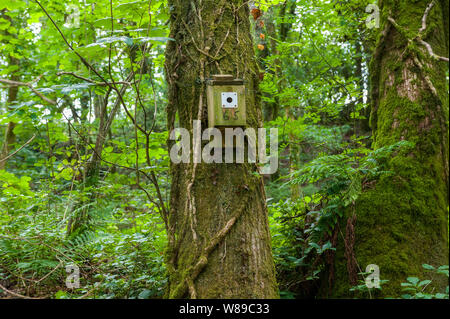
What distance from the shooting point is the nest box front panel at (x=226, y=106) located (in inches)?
97.2

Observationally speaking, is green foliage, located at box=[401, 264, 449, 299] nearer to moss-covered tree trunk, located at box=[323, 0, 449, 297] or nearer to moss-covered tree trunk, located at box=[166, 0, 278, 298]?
moss-covered tree trunk, located at box=[323, 0, 449, 297]

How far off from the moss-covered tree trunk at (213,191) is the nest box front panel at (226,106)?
0.16m

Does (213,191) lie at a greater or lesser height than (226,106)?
lesser

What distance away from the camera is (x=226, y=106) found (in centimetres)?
248

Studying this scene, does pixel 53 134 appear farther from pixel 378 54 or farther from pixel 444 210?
pixel 444 210

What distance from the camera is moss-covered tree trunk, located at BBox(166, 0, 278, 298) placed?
231cm

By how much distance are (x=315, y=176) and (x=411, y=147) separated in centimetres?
89

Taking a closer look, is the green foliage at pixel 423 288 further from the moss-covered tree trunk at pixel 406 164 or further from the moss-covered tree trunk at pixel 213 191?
the moss-covered tree trunk at pixel 213 191

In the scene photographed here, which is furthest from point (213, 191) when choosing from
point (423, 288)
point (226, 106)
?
point (423, 288)

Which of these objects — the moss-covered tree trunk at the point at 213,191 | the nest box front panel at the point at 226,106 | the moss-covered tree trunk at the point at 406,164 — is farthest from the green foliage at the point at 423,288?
the nest box front panel at the point at 226,106

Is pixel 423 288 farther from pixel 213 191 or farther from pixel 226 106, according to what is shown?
pixel 226 106

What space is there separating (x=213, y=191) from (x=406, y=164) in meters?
1.79
